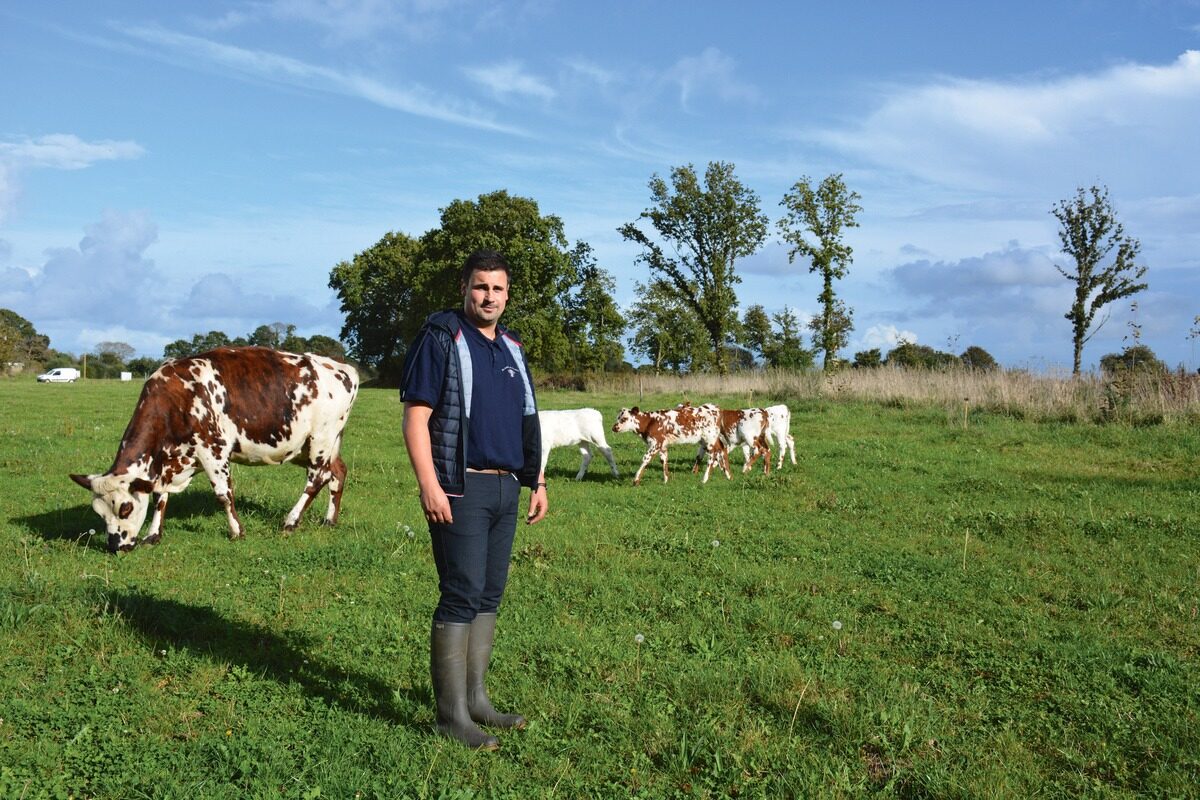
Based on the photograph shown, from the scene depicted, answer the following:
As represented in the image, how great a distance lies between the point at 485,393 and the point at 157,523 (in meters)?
7.28

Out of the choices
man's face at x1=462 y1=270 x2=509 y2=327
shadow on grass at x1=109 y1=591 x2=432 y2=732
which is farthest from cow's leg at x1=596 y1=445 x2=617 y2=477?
man's face at x1=462 y1=270 x2=509 y2=327

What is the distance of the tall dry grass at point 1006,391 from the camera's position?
2219 cm

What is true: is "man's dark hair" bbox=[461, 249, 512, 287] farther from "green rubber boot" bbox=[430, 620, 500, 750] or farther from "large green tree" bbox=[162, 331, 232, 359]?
"large green tree" bbox=[162, 331, 232, 359]

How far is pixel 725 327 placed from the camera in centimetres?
5856

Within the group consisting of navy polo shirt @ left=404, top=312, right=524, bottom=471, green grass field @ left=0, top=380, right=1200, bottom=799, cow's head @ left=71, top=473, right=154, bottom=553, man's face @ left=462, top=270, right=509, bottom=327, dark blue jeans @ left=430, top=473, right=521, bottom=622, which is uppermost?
man's face @ left=462, top=270, right=509, bottom=327

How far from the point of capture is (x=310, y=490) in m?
11.2

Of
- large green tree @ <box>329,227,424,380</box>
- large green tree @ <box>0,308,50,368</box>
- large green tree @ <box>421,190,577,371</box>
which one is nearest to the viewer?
large green tree @ <box>421,190,577,371</box>

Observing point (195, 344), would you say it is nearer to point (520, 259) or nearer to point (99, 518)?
point (520, 259)

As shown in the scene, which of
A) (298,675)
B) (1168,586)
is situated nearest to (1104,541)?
(1168,586)

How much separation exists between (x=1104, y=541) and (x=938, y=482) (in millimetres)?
4323

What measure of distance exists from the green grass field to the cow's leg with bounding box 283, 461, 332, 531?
227 mm

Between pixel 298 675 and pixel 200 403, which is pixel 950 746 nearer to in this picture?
pixel 298 675

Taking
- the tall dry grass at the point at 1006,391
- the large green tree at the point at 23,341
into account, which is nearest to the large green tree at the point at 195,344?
the large green tree at the point at 23,341

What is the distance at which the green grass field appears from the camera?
4.84 meters
